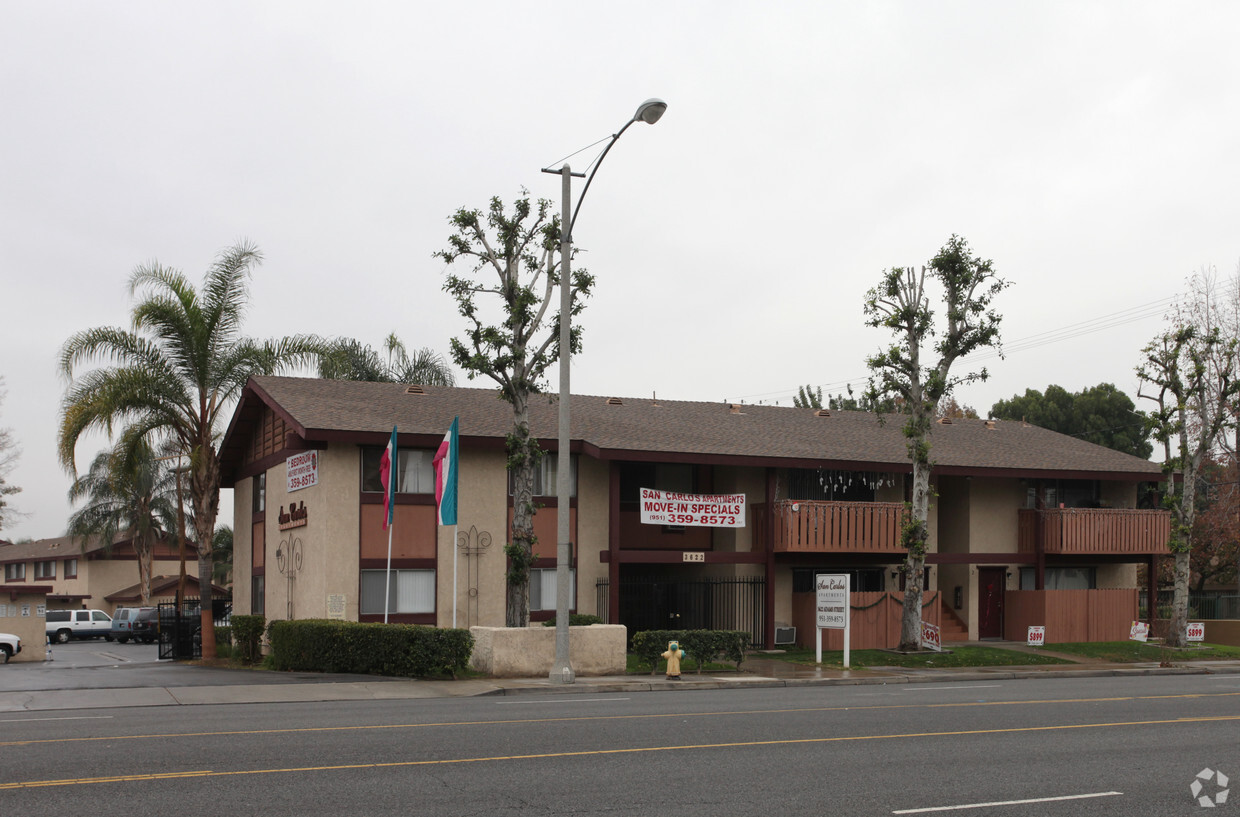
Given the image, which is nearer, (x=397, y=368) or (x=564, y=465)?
(x=564, y=465)

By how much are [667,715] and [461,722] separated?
2.74 metres

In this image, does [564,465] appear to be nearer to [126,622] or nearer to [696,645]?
[696,645]

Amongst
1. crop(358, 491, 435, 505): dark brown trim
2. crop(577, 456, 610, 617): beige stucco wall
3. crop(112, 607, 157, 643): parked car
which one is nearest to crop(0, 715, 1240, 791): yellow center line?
crop(577, 456, 610, 617): beige stucco wall

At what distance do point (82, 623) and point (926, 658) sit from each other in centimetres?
4490

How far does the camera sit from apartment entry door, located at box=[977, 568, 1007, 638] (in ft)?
109

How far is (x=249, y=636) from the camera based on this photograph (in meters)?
27.5

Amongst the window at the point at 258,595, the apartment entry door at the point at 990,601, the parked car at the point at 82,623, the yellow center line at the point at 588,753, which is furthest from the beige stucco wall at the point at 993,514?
the parked car at the point at 82,623

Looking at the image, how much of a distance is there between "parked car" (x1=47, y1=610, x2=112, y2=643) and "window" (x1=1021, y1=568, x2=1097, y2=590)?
141 feet

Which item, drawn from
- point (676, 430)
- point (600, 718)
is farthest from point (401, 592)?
point (600, 718)

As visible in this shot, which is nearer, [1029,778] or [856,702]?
[1029,778]

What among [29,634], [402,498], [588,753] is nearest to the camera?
[588,753]

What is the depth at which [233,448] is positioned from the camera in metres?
33.5

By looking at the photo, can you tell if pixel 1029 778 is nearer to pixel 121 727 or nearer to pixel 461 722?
pixel 461 722

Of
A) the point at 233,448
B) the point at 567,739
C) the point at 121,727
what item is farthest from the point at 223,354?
the point at 567,739
